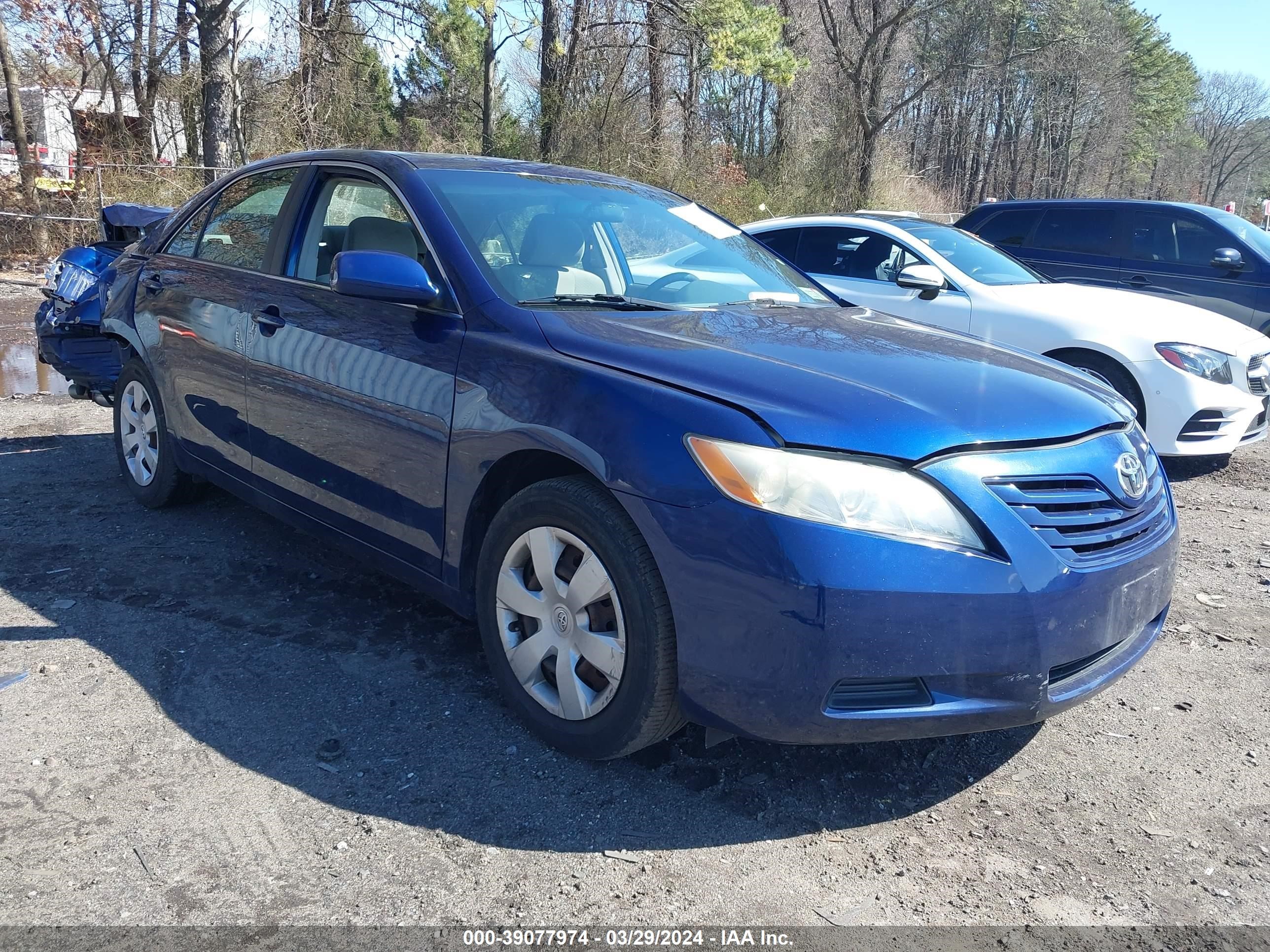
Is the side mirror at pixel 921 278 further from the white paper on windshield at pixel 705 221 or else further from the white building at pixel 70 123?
the white building at pixel 70 123

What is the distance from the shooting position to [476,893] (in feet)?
7.89

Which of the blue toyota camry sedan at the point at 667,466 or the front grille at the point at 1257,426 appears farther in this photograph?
the front grille at the point at 1257,426

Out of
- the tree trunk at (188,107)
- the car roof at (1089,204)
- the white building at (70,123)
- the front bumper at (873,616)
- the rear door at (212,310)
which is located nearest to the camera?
the front bumper at (873,616)

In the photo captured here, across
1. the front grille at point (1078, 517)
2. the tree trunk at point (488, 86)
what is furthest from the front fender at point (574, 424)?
the tree trunk at point (488, 86)

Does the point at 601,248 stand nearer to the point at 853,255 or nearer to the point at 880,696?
the point at 880,696

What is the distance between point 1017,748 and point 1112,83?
6302 cm

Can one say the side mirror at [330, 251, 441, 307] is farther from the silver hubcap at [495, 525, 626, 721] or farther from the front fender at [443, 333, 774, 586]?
the silver hubcap at [495, 525, 626, 721]

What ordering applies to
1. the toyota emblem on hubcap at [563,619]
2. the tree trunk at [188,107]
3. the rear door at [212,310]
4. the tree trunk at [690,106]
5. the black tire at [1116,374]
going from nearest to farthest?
the toyota emblem on hubcap at [563,619] → the rear door at [212,310] → the black tire at [1116,374] → the tree trunk at [188,107] → the tree trunk at [690,106]

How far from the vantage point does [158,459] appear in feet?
16.4

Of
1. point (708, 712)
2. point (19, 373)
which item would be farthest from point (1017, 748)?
point (19, 373)

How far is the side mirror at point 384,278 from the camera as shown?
3.22 meters

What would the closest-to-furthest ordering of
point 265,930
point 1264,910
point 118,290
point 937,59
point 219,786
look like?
point 265,930, point 1264,910, point 219,786, point 118,290, point 937,59

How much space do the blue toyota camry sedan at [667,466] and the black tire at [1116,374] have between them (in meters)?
3.35

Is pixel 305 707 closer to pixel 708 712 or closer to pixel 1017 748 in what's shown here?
pixel 708 712
